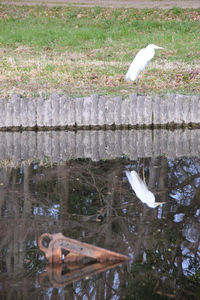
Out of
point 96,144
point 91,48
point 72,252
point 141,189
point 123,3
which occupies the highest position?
point 123,3

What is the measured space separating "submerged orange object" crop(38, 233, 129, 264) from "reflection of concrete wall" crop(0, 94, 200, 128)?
13.3ft

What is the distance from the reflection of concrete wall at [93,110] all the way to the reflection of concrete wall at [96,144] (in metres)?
0.22

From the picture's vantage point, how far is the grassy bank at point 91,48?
959cm

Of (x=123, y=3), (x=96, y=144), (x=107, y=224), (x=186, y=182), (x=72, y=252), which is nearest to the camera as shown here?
(x=72, y=252)

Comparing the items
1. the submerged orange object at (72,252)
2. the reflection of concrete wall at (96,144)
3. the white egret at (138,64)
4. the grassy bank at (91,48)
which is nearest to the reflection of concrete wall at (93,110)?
the reflection of concrete wall at (96,144)

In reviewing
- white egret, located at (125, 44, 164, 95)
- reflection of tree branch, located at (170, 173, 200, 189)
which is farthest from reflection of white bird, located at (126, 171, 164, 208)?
white egret, located at (125, 44, 164, 95)

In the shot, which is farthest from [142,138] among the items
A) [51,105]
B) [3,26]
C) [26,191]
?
[3,26]

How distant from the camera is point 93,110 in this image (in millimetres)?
7848

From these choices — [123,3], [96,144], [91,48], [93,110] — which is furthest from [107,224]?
[123,3]

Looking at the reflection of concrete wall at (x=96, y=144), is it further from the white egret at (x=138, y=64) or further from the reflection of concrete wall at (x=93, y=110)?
the white egret at (x=138, y=64)

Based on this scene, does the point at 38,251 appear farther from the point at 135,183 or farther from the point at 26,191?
the point at 135,183

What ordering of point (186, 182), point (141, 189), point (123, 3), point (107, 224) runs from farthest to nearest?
point (123, 3) → point (186, 182) → point (141, 189) → point (107, 224)

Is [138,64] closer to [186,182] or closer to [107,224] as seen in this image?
[186,182]

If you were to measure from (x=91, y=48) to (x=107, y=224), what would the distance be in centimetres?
941
